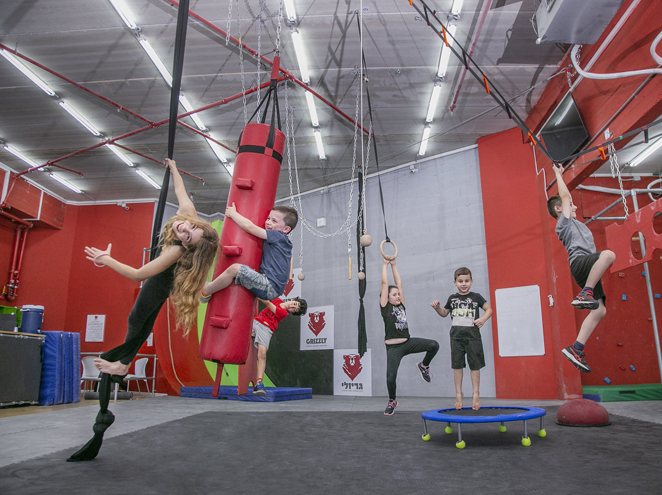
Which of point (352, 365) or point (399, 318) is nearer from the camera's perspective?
point (399, 318)

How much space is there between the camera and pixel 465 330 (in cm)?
470

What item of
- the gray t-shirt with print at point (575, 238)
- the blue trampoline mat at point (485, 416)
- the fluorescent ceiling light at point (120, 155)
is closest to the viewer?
the blue trampoline mat at point (485, 416)

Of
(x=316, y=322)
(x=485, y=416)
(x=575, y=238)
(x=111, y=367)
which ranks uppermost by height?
(x=575, y=238)

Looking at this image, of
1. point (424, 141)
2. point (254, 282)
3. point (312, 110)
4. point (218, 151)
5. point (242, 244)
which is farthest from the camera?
point (218, 151)

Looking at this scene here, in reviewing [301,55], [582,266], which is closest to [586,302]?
[582,266]

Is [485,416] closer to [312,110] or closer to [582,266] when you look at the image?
[582,266]

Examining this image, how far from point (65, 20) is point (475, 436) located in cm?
617

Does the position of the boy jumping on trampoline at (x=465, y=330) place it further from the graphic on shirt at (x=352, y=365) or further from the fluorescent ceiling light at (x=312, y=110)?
the graphic on shirt at (x=352, y=365)

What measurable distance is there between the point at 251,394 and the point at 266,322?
152 cm

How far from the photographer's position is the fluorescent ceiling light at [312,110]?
702 centimetres

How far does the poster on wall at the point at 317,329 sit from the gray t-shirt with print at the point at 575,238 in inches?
231

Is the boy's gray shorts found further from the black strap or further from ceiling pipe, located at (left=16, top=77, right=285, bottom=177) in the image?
ceiling pipe, located at (left=16, top=77, right=285, bottom=177)

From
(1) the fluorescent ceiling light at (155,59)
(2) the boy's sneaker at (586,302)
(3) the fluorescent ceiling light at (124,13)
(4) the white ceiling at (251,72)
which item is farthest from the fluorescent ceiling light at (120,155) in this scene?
(2) the boy's sneaker at (586,302)

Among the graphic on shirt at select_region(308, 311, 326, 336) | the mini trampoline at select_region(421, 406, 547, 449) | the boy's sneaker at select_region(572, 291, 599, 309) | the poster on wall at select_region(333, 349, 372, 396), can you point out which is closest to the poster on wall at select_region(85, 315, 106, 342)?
the graphic on shirt at select_region(308, 311, 326, 336)
